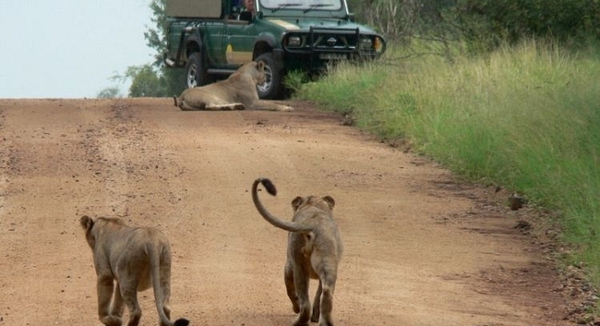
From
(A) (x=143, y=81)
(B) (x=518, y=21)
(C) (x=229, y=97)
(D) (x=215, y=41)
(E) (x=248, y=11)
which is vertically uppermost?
(B) (x=518, y=21)

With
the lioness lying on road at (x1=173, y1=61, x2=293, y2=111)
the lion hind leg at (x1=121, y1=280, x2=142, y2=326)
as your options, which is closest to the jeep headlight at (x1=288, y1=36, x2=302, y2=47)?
the lioness lying on road at (x1=173, y1=61, x2=293, y2=111)

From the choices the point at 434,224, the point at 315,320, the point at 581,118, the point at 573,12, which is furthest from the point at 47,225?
the point at 573,12

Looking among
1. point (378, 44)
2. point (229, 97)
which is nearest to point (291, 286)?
point (229, 97)

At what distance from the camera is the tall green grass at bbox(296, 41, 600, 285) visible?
34.7ft

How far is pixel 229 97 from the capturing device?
18969 millimetres

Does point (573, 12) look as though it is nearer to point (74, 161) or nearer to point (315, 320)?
point (74, 161)

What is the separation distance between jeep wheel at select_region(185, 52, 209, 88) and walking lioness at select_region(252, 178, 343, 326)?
15531 mm

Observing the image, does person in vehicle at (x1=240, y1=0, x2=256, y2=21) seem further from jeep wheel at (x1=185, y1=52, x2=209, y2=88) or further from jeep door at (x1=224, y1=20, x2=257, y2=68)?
jeep wheel at (x1=185, y1=52, x2=209, y2=88)

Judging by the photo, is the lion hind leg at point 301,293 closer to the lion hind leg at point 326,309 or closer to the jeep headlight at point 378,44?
the lion hind leg at point 326,309

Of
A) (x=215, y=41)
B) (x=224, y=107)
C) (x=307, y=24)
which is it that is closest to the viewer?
(x=224, y=107)

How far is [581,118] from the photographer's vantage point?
1174 cm

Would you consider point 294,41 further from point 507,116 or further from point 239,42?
point 507,116

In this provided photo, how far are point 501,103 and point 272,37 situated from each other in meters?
7.27

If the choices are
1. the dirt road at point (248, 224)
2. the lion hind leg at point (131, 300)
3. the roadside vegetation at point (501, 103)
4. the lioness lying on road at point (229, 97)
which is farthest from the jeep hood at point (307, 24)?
the lion hind leg at point (131, 300)
